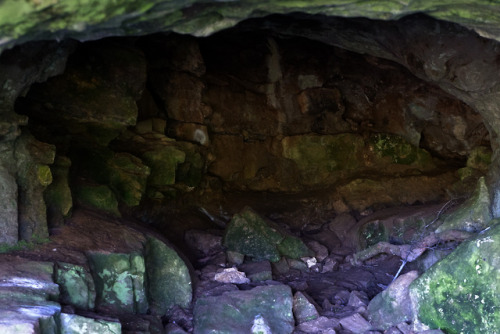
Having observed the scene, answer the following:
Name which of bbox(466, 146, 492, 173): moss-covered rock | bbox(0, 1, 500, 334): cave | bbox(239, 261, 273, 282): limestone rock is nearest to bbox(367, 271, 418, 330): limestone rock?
bbox(0, 1, 500, 334): cave

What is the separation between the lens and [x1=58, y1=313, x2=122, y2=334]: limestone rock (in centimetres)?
426

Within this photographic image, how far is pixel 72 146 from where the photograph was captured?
7980mm

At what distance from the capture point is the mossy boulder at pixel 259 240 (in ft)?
28.3

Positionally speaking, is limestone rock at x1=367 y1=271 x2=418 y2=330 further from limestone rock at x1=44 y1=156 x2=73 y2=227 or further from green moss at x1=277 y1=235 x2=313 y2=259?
limestone rock at x1=44 y1=156 x2=73 y2=227

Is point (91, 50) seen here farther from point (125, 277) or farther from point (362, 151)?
point (362, 151)

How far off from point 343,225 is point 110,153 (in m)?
5.06

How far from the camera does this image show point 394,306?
5559 millimetres

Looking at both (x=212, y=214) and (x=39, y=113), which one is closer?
(x=39, y=113)

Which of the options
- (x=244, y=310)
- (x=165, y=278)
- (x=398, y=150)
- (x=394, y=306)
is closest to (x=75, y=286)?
(x=165, y=278)

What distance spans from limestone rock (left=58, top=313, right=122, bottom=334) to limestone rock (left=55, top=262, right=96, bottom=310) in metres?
0.78

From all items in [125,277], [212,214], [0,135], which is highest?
[0,135]

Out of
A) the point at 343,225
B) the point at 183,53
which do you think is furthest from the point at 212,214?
the point at 183,53

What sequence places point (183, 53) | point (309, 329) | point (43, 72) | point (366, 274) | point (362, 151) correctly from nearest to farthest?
point (43, 72) → point (309, 329) → point (366, 274) → point (183, 53) → point (362, 151)

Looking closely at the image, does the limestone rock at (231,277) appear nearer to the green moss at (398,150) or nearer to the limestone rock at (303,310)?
the limestone rock at (303,310)
